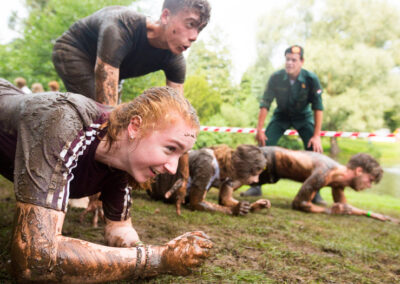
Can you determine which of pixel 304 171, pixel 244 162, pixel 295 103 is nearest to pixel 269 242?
pixel 244 162

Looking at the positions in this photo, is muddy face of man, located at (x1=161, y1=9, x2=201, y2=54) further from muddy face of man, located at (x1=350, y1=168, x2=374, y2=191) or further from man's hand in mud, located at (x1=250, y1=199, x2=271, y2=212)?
muddy face of man, located at (x1=350, y1=168, x2=374, y2=191)

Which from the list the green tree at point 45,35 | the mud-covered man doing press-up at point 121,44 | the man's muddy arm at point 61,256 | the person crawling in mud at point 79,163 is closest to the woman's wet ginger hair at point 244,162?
the mud-covered man doing press-up at point 121,44

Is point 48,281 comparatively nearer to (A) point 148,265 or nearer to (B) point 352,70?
(A) point 148,265

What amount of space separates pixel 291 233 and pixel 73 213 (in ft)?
5.97

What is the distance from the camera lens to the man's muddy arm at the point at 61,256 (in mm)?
1132

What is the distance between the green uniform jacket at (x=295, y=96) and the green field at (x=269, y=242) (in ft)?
5.70

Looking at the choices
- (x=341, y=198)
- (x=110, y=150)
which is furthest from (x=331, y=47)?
(x=110, y=150)

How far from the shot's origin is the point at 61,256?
1.19m

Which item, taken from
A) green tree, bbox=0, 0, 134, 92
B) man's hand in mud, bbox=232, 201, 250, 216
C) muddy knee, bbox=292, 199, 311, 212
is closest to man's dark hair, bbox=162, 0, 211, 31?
man's hand in mud, bbox=232, 201, 250, 216

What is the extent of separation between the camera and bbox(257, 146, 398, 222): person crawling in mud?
404 cm

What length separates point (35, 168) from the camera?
3.83 feet

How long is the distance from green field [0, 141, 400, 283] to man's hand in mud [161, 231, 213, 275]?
12 centimetres

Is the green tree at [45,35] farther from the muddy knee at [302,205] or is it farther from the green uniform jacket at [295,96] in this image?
the muddy knee at [302,205]

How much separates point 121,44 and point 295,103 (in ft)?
10.4
